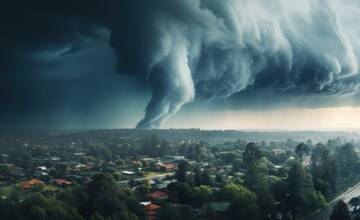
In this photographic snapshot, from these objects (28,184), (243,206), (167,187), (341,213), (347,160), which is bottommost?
(243,206)

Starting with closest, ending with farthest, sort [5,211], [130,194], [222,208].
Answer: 1. [5,211]
2. [130,194]
3. [222,208]

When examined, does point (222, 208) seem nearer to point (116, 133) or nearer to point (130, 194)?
point (130, 194)

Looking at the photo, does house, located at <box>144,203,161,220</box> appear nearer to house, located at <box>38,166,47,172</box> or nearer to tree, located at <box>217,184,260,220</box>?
tree, located at <box>217,184,260,220</box>

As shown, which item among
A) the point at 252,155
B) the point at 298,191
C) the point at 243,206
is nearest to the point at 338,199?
the point at 298,191

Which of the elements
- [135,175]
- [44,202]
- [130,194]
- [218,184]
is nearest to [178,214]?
[130,194]

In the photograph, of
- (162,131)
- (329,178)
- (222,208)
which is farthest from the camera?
(162,131)

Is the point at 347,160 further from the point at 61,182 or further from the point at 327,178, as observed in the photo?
the point at 61,182
